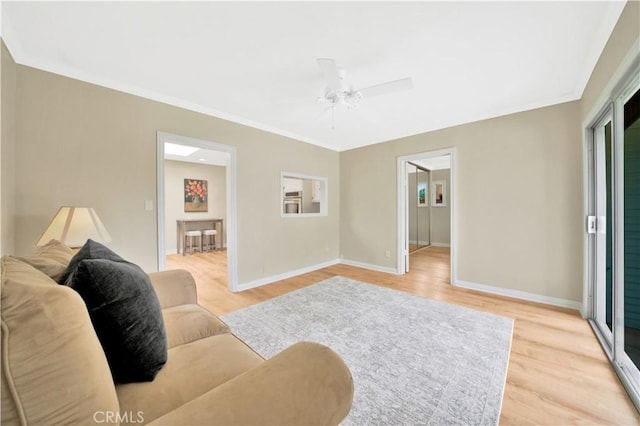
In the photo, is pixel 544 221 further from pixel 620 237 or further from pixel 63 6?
pixel 63 6

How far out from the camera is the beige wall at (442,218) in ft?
22.9

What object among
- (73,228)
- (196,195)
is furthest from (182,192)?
(73,228)

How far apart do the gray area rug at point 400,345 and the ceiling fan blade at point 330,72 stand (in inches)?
90.2

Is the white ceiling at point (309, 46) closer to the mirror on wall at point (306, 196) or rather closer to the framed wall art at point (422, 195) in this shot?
the mirror on wall at point (306, 196)

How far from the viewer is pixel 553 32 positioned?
1.80m

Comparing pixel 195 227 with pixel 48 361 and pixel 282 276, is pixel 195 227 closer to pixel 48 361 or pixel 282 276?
pixel 282 276

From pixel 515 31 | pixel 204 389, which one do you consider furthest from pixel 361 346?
pixel 515 31

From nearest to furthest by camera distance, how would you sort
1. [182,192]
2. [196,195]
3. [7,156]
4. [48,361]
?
[48,361], [7,156], [182,192], [196,195]

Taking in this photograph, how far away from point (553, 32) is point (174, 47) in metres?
2.93

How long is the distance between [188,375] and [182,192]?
251 inches

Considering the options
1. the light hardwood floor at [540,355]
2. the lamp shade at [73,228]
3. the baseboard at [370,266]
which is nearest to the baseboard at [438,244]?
the light hardwood floor at [540,355]

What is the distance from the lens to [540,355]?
1900 mm

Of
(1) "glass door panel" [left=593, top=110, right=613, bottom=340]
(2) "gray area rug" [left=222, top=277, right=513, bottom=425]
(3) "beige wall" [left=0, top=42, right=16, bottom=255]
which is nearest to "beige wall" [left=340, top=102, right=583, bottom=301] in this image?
(1) "glass door panel" [left=593, top=110, right=613, bottom=340]

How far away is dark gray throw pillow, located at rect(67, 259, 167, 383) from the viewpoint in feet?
2.55
